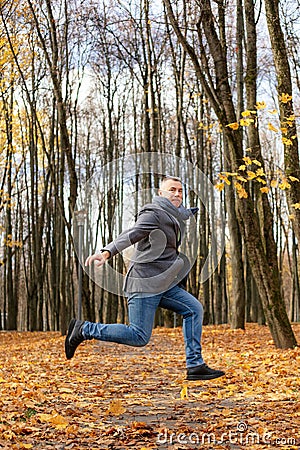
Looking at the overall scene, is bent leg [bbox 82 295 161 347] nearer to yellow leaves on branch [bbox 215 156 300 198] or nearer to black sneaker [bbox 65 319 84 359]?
black sneaker [bbox 65 319 84 359]

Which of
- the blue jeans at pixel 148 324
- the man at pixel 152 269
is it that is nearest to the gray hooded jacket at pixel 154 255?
the man at pixel 152 269

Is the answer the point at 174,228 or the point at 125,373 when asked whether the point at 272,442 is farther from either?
the point at 125,373

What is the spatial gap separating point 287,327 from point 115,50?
16.2 metres

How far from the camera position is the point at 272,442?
398 cm

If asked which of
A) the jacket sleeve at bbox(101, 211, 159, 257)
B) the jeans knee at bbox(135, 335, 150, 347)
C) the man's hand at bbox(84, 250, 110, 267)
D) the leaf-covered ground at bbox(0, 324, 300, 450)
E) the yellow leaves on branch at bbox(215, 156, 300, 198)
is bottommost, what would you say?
the leaf-covered ground at bbox(0, 324, 300, 450)

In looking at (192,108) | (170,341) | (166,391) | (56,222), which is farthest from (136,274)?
(192,108)

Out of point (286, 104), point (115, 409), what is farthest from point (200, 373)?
point (286, 104)

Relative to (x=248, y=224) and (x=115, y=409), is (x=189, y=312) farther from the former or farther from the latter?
(x=248, y=224)

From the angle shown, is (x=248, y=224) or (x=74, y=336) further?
(x=248, y=224)

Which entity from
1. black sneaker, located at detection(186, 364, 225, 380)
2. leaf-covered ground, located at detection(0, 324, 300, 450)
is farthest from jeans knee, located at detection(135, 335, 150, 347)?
black sneaker, located at detection(186, 364, 225, 380)

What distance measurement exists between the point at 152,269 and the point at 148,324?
20.3 inches

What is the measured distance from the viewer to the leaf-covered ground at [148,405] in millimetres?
4148

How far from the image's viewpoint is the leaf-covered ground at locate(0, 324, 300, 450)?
13.6 ft

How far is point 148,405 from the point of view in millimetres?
5570
